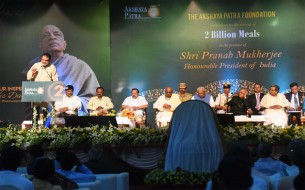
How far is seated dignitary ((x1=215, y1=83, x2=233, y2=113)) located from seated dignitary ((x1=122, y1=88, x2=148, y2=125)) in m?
1.82

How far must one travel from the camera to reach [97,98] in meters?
16.3

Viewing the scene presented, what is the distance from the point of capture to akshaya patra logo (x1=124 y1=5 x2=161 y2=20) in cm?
1695

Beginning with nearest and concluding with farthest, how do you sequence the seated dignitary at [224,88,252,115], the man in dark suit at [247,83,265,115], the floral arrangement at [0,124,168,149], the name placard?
the floral arrangement at [0,124,168,149], the name placard, the seated dignitary at [224,88,252,115], the man in dark suit at [247,83,265,115]

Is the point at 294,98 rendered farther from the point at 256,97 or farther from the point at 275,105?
the point at 256,97

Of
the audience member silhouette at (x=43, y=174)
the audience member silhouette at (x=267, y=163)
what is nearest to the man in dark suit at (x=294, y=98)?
the audience member silhouette at (x=267, y=163)

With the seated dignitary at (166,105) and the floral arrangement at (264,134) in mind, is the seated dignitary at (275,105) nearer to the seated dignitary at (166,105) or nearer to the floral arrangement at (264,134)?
the seated dignitary at (166,105)

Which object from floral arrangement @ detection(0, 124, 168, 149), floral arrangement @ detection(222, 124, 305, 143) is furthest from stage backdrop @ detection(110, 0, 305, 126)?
floral arrangement @ detection(0, 124, 168, 149)

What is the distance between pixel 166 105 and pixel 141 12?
282cm

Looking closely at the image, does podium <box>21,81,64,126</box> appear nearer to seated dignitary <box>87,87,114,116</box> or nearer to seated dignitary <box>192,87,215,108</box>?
seated dignitary <box>87,87,114,116</box>

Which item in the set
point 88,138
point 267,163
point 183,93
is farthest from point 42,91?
point 267,163

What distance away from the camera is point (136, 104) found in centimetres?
1630

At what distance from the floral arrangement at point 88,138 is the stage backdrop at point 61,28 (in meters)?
6.86

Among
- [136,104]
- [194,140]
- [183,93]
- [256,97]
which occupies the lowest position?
[194,140]

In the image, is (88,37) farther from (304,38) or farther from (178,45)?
(304,38)
